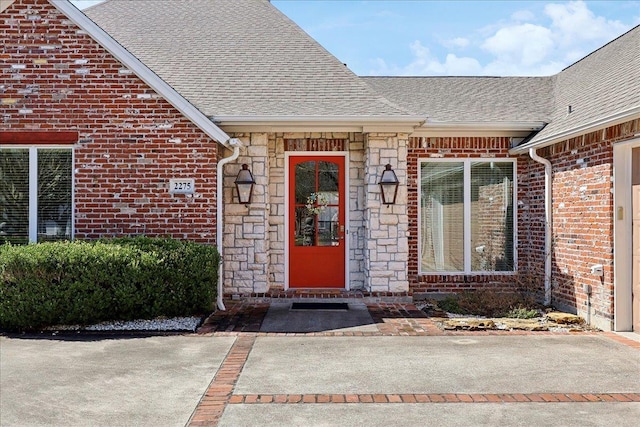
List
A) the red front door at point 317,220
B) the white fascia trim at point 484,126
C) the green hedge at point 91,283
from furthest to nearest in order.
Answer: the red front door at point 317,220 < the white fascia trim at point 484,126 < the green hedge at point 91,283

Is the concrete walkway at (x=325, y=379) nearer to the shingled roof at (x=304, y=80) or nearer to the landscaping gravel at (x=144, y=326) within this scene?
the landscaping gravel at (x=144, y=326)

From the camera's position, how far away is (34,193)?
909 centimetres

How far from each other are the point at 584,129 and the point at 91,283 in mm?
6784

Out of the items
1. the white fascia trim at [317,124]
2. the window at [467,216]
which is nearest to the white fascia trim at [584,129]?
the window at [467,216]

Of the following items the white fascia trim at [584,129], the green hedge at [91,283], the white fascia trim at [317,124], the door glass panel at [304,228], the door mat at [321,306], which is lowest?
the door mat at [321,306]

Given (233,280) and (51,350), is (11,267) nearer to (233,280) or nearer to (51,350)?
(51,350)

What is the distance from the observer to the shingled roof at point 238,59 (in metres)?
9.73

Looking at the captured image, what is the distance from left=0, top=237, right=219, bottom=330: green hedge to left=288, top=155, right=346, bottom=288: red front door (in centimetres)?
258

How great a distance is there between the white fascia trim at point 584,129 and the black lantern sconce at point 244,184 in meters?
4.52

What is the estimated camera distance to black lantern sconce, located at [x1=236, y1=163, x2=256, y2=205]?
9.62 meters

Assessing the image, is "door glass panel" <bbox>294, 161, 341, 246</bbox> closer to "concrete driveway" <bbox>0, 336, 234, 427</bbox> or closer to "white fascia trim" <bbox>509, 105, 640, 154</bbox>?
"white fascia trim" <bbox>509, 105, 640, 154</bbox>

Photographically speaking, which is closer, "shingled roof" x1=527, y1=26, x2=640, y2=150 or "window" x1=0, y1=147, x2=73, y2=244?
"shingled roof" x1=527, y1=26, x2=640, y2=150

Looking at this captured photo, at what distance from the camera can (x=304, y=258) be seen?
34.1 feet

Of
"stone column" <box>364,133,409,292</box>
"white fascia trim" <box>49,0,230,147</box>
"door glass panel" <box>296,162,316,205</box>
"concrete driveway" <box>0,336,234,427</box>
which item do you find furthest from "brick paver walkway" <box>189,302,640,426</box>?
"white fascia trim" <box>49,0,230,147</box>
